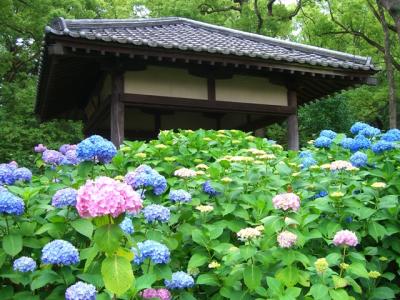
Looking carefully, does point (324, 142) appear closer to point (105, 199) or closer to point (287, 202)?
point (287, 202)

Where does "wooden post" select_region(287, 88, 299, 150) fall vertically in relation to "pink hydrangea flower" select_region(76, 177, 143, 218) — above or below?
above

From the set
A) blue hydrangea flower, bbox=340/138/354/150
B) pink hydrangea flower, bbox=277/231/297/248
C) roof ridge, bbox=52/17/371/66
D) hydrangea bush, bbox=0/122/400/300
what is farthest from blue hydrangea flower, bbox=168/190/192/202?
roof ridge, bbox=52/17/371/66

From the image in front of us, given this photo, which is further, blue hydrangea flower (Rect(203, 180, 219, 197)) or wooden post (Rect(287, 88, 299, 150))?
wooden post (Rect(287, 88, 299, 150))

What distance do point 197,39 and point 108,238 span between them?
23.2 feet

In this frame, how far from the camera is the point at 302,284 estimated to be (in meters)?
2.15

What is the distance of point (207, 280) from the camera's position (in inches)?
89.0

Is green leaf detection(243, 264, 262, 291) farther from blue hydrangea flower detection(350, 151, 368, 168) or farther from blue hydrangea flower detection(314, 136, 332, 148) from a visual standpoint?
blue hydrangea flower detection(314, 136, 332, 148)

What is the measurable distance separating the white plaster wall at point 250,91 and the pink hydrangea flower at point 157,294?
6.44 m

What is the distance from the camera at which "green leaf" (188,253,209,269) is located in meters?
2.30

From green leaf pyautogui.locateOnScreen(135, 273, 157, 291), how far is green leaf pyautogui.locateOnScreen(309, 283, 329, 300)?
2.19 ft

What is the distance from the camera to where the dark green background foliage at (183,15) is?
16.9 meters

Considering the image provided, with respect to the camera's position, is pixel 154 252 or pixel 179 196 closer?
pixel 154 252

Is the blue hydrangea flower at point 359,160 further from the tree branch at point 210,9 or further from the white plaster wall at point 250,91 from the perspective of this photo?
the tree branch at point 210,9

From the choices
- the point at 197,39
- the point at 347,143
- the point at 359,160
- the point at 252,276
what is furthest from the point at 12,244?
the point at 197,39
